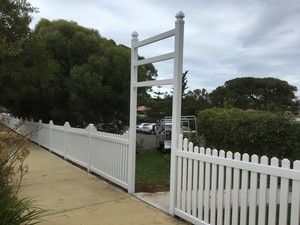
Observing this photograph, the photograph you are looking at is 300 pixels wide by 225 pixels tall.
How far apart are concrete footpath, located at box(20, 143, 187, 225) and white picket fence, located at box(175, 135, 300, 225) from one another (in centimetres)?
55

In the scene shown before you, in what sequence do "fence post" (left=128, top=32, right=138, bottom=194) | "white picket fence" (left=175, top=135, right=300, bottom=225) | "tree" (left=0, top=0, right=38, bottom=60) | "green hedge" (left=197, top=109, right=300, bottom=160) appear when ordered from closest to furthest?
"white picket fence" (left=175, top=135, right=300, bottom=225), "fence post" (left=128, top=32, right=138, bottom=194), "green hedge" (left=197, top=109, right=300, bottom=160), "tree" (left=0, top=0, right=38, bottom=60)

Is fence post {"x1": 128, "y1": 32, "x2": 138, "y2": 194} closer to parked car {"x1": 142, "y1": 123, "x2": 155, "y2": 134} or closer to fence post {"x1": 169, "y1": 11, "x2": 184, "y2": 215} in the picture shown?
fence post {"x1": 169, "y1": 11, "x2": 184, "y2": 215}

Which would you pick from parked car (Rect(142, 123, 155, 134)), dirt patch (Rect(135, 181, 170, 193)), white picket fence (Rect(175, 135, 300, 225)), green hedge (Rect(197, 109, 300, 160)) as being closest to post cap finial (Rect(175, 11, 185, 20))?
white picket fence (Rect(175, 135, 300, 225))

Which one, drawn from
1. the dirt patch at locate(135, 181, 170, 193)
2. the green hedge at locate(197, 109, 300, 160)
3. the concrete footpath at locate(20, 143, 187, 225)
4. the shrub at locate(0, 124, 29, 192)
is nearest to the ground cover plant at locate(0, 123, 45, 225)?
the shrub at locate(0, 124, 29, 192)

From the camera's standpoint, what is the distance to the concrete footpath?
5613 millimetres

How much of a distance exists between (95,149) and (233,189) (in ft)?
17.7

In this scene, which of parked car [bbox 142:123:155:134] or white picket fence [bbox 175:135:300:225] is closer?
white picket fence [bbox 175:135:300:225]

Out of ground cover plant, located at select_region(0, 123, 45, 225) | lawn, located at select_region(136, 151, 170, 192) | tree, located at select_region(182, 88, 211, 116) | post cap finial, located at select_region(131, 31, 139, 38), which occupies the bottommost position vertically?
lawn, located at select_region(136, 151, 170, 192)

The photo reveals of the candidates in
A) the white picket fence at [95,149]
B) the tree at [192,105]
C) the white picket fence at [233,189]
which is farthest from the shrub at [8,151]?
the tree at [192,105]

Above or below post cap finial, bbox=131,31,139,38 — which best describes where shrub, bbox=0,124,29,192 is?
below

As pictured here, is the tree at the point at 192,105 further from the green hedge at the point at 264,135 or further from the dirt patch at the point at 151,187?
the dirt patch at the point at 151,187

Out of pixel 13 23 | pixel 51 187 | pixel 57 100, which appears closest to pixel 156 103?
pixel 57 100

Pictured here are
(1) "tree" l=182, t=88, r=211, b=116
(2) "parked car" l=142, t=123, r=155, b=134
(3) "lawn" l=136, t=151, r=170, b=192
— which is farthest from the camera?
(1) "tree" l=182, t=88, r=211, b=116

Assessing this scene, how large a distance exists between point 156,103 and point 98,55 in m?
28.0
